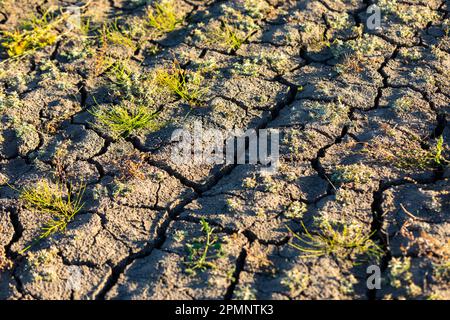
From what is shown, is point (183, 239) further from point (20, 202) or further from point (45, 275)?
point (20, 202)

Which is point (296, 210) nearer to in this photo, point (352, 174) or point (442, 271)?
point (352, 174)

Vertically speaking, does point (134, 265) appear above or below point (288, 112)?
below

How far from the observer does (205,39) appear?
4.71 meters

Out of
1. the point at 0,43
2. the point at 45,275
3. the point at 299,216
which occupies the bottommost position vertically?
the point at 45,275

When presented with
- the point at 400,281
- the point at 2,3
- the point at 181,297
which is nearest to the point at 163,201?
the point at 181,297

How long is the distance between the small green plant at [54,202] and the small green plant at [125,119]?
1.74 feet

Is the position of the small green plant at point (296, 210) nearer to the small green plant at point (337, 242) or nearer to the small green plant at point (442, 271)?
the small green plant at point (337, 242)

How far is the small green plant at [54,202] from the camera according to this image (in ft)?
11.6

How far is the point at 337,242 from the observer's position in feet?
10.6

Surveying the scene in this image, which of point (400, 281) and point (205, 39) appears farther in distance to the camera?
point (205, 39)

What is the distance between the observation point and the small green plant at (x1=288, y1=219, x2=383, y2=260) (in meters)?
3.20

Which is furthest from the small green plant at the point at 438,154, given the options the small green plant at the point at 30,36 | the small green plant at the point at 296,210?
the small green plant at the point at 30,36

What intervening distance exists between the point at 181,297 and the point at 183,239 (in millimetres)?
382

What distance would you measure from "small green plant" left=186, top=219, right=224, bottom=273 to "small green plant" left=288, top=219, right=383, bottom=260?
16.7 inches
